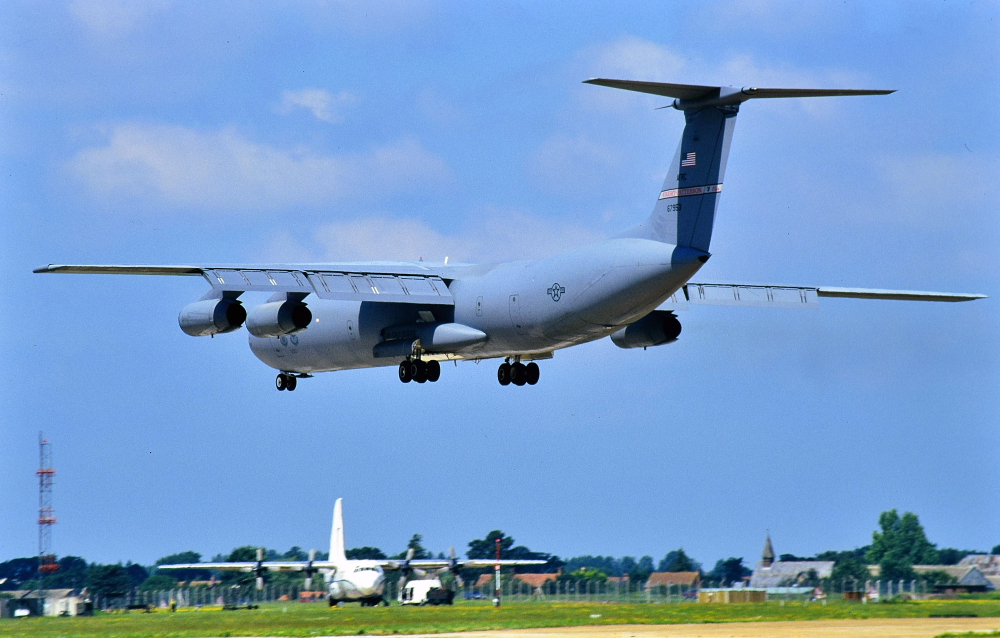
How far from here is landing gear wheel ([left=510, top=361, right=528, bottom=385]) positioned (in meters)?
33.7

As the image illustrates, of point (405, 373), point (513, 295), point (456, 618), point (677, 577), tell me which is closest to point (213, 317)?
point (405, 373)

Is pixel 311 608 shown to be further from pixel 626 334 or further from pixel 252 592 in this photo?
pixel 626 334

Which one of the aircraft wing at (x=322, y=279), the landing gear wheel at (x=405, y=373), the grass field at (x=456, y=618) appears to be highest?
the aircraft wing at (x=322, y=279)

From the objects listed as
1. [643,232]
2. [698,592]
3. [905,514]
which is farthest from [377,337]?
[905,514]

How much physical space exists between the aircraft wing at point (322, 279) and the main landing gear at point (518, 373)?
2733 mm

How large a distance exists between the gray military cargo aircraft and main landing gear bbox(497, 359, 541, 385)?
24 millimetres

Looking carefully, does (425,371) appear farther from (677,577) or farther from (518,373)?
(677,577)

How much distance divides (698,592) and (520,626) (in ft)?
39.0

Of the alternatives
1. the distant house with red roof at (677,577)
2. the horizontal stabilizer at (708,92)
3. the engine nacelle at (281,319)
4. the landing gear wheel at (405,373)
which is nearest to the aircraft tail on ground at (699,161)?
the horizontal stabilizer at (708,92)

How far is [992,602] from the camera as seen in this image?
39.2 metres

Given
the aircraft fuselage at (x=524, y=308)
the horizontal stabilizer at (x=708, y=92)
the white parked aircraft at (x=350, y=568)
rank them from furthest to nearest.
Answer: the white parked aircraft at (x=350, y=568)
the aircraft fuselage at (x=524, y=308)
the horizontal stabilizer at (x=708, y=92)

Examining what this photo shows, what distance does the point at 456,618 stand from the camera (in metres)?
40.3

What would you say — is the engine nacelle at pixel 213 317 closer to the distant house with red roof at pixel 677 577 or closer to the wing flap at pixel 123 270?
the wing flap at pixel 123 270

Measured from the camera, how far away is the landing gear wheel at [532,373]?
110 ft
